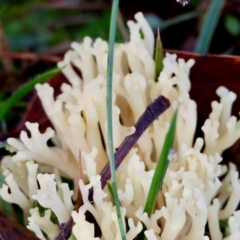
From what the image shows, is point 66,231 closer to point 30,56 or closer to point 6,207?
point 6,207

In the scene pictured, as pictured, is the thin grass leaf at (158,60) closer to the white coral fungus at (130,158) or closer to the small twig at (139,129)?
the white coral fungus at (130,158)

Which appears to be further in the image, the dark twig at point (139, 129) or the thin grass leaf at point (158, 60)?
the thin grass leaf at point (158, 60)

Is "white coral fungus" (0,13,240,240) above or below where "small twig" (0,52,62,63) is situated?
below

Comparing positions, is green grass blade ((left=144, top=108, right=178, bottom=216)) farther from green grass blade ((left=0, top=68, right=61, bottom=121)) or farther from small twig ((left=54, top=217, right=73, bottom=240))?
green grass blade ((left=0, top=68, right=61, bottom=121))

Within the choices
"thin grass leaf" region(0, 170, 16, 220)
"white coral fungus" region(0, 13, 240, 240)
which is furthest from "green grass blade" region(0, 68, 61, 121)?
"thin grass leaf" region(0, 170, 16, 220)

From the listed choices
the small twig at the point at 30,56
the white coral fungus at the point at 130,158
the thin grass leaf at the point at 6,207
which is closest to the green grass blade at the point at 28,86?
the white coral fungus at the point at 130,158

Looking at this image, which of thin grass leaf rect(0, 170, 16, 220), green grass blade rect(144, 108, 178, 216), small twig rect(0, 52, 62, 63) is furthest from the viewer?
small twig rect(0, 52, 62, 63)

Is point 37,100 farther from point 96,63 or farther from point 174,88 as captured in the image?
point 174,88
